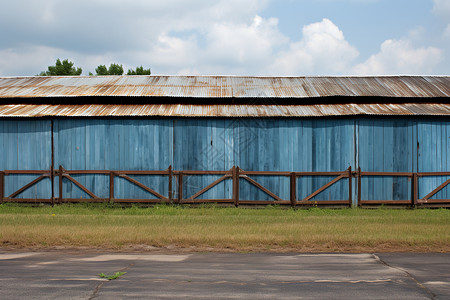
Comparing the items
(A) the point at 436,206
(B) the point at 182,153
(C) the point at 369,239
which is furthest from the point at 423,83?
(C) the point at 369,239

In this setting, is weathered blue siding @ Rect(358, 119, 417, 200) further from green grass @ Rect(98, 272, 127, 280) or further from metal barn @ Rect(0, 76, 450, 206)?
green grass @ Rect(98, 272, 127, 280)

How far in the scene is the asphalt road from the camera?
22.6ft

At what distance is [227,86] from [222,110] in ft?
10.9

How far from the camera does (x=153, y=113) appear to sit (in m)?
19.5

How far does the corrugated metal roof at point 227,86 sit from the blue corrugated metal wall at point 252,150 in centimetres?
234

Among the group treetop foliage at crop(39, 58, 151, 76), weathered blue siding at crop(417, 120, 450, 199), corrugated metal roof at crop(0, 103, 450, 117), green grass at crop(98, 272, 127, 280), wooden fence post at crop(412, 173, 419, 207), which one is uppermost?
treetop foliage at crop(39, 58, 151, 76)

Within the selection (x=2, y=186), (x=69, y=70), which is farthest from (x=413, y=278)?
(x=69, y=70)

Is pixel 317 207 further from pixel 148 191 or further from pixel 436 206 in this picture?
pixel 148 191

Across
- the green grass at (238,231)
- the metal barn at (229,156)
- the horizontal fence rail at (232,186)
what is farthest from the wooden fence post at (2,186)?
the green grass at (238,231)

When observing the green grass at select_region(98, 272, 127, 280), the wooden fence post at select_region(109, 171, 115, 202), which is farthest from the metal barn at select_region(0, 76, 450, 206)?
the green grass at select_region(98, 272, 127, 280)

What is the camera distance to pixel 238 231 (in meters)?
12.8

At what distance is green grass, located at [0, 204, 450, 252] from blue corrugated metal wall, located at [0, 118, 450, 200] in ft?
5.55

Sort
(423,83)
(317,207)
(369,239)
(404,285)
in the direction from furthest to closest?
(423,83) < (317,207) < (369,239) < (404,285)

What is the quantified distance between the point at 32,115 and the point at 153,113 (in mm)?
5349
